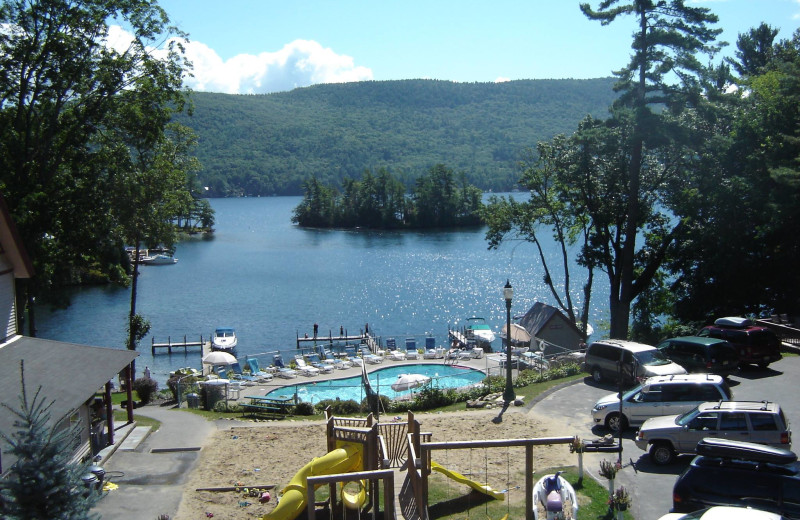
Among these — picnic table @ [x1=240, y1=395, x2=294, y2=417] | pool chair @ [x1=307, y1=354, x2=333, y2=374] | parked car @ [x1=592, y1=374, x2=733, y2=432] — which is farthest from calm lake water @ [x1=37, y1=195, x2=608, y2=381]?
parked car @ [x1=592, y1=374, x2=733, y2=432]

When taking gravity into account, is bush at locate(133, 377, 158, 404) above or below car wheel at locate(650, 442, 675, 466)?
below

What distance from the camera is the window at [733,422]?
1545 cm

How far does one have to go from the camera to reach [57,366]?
18906 mm

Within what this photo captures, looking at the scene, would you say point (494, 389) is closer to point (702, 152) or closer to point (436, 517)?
point (436, 517)

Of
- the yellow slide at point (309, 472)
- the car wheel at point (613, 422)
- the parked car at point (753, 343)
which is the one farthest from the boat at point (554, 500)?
the parked car at point (753, 343)

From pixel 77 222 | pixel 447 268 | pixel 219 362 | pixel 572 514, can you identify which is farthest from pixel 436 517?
pixel 447 268

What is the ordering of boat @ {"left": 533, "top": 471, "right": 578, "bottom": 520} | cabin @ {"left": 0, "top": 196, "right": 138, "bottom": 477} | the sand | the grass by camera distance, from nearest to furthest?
1. boat @ {"left": 533, "top": 471, "right": 578, "bottom": 520}
2. the grass
3. the sand
4. cabin @ {"left": 0, "top": 196, "right": 138, "bottom": 477}

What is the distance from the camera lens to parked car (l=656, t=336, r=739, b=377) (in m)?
23.9

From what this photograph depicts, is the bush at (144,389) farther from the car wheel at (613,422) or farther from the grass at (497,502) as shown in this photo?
the car wheel at (613,422)

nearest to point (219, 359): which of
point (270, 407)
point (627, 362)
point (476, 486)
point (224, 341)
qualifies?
point (224, 341)

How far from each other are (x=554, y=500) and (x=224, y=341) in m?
45.4

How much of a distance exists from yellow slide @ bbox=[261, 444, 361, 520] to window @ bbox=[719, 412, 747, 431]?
8347mm

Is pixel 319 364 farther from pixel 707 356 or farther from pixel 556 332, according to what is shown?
pixel 707 356

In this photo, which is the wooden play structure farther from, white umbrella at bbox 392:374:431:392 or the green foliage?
the green foliage
